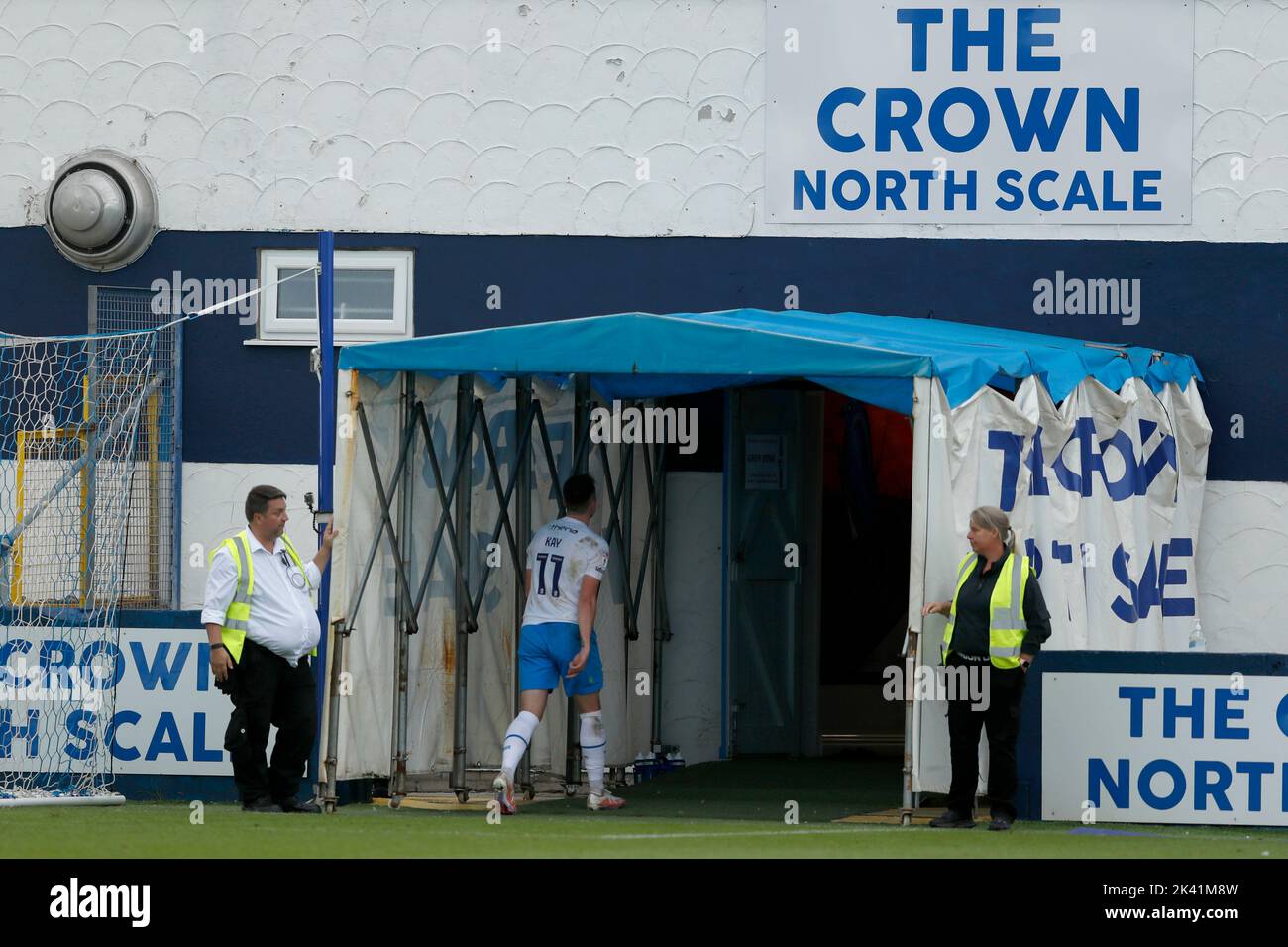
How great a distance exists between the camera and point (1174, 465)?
13.9 metres

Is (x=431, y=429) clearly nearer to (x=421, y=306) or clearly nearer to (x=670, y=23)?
(x=421, y=306)

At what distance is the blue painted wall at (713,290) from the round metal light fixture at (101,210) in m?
0.15

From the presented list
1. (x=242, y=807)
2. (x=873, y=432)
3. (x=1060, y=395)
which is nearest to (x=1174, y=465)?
(x=1060, y=395)

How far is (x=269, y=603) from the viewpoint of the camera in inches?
448

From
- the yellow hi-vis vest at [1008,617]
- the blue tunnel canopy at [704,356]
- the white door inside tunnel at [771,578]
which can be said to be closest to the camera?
the yellow hi-vis vest at [1008,617]

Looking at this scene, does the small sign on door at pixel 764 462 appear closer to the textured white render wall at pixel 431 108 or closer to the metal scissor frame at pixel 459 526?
the textured white render wall at pixel 431 108

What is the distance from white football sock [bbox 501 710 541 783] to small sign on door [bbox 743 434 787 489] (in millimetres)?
4353

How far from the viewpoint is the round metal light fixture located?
1530cm

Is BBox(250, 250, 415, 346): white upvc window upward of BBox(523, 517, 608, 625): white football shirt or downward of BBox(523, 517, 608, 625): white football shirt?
upward

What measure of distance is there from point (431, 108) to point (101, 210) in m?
2.56

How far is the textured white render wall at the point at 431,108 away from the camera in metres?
15.2
